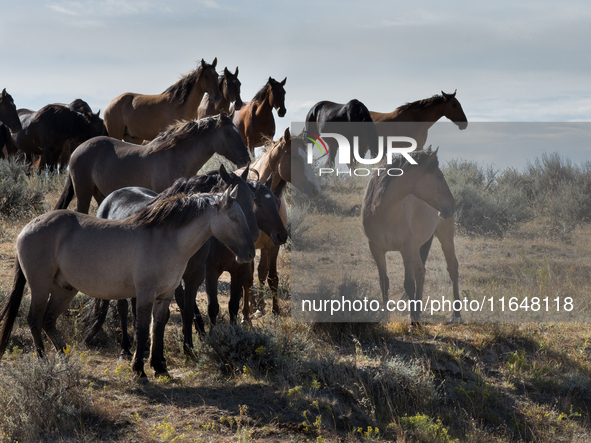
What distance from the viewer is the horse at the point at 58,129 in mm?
12594

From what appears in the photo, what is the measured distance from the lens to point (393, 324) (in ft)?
21.7

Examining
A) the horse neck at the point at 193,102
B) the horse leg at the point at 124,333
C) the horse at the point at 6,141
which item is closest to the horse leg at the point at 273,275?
the horse leg at the point at 124,333

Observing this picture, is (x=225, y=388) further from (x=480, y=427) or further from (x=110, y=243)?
(x=480, y=427)

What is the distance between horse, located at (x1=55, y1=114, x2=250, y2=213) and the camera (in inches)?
256

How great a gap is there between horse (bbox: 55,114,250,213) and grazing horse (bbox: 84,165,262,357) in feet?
3.60

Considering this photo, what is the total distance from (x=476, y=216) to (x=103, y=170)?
8.16 meters

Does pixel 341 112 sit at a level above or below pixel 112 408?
A: above

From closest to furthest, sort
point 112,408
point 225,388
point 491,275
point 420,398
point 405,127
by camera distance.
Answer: point 112,408 < point 225,388 < point 420,398 < point 491,275 < point 405,127

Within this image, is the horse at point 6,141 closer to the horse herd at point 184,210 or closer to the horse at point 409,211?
the horse herd at point 184,210

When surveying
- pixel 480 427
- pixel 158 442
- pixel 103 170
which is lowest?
pixel 480 427

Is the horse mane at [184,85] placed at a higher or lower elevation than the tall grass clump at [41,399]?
higher

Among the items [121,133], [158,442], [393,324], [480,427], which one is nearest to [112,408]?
[158,442]

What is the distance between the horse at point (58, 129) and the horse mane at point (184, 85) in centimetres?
353

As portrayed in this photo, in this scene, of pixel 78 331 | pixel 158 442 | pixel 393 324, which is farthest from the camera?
pixel 393 324
